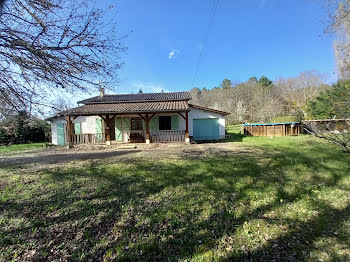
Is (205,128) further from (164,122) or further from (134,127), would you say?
(134,127)

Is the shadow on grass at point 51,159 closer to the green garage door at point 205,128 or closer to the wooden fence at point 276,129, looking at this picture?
the green garage door at point 205,128

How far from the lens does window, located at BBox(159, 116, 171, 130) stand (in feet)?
44.9

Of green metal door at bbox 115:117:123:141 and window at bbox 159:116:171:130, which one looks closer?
window at bbox 159:116:171:130

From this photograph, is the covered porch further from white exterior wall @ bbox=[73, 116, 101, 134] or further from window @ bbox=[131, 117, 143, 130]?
white exterior wall @ bbox=[73, 116, 101, 134]

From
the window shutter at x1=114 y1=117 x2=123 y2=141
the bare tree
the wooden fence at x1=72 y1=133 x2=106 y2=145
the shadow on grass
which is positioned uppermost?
the bare tree

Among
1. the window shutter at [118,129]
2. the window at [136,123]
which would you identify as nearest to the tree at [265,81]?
the window at [136,123]

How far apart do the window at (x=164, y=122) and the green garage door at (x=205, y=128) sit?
234 centimetres

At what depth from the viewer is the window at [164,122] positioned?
1367 centimetres

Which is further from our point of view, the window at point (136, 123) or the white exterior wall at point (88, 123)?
the white exterior wall at point (88, 123)

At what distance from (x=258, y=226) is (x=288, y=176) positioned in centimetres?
300

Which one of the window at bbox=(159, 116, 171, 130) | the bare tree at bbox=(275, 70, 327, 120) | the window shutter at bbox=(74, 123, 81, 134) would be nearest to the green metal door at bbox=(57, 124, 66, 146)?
the window shutter at bbox=(74, 123, 81, 134)

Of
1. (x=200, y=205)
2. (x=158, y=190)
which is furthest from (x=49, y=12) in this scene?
(x=200, y=205)

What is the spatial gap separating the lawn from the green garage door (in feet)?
28.6

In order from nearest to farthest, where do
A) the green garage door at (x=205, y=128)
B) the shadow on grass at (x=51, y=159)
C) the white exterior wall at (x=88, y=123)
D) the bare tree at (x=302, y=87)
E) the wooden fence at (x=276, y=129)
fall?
the shadow on grass at (x=51, y=159), the green garage door at (x=205, y=128), the white exterior wall at (x=88, y=123), the wooden fence at (x=276, y=129), the bare tree at (x=302, y=87)
